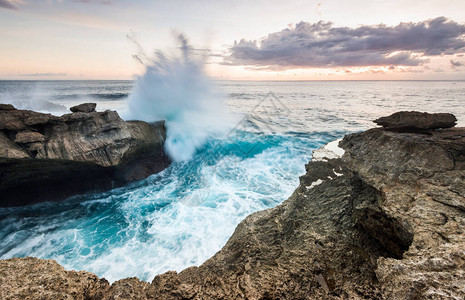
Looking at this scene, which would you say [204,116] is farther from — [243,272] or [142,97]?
[243,272]

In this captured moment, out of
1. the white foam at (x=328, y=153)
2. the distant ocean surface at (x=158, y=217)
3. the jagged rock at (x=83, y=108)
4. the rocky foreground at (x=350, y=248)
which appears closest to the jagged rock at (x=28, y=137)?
the jagged rock at (x=83, y=108)

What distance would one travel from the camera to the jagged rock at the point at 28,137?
24.5ft

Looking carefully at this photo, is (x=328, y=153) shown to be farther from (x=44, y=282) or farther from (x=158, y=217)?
(x=158, y=217)

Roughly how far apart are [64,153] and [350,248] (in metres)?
9.97

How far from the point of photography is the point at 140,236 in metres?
7.11

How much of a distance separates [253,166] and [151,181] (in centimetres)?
571

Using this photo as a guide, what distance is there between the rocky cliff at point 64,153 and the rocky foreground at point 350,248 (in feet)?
22.8

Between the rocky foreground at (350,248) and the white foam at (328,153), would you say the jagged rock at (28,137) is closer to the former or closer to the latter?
the rocky foreground at (350,248)

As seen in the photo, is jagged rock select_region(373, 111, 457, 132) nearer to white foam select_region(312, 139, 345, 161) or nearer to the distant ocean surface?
white foam select_region(312, 139, 345, 161)

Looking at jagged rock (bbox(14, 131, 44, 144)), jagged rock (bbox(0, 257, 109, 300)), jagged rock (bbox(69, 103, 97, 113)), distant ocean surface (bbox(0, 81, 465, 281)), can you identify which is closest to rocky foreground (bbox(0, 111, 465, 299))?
jagged rock (bbox(0, 257, 109, 300))

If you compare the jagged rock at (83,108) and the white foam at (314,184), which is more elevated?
the white foam at (314,184)

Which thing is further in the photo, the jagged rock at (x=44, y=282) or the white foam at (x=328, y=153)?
the white foam at (x=328, y=153)

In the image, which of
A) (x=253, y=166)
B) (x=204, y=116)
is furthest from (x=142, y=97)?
(x=253, y=166)

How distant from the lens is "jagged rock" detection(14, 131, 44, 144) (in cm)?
746
